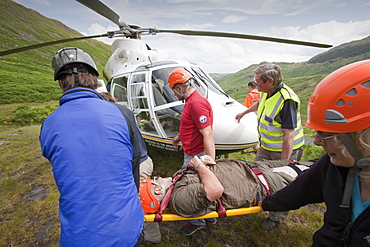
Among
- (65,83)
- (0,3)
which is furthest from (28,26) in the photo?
(65,83)

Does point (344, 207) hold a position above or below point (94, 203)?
above

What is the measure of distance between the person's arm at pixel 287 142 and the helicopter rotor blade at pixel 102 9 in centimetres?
487

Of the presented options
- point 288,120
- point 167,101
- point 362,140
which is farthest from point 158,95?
point 362,140

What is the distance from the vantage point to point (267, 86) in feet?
8.40

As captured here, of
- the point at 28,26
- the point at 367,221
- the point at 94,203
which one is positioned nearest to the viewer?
the point at 367,221

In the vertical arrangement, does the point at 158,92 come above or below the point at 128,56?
below

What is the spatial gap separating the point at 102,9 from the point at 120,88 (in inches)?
78.6

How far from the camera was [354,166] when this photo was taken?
1022mm

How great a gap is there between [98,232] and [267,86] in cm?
248

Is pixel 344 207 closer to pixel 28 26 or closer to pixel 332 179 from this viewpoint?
pixel 332 179

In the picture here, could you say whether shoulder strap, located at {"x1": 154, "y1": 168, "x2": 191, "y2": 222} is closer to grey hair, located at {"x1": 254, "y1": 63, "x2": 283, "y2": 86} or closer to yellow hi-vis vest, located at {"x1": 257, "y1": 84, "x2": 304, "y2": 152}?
yellow hi-vis vest, located at {"x1": 257, "y1": 84, "x2": 304, "y2": 152}

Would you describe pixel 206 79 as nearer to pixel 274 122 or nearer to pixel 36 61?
pixel 274 122

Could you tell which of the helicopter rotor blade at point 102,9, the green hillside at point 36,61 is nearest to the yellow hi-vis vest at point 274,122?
the helicopter rotor blade at point 102,9

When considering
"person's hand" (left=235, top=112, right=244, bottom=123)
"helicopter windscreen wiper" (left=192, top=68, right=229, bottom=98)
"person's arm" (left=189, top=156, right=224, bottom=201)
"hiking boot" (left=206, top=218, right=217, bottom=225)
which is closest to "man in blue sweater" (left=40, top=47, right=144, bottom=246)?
"person's arm" (left=189, top=156, right=224, bottom=201)
